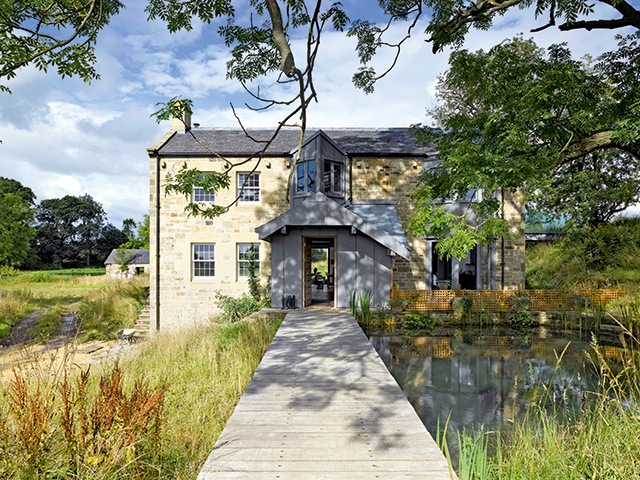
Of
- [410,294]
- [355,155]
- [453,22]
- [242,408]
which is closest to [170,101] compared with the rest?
[242,408]

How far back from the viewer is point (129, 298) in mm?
18625

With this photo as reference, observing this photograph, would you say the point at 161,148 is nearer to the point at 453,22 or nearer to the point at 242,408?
the point at 453,22

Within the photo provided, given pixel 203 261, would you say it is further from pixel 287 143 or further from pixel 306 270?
pixel 287 143

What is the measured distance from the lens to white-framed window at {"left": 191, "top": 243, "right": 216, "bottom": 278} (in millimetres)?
16594

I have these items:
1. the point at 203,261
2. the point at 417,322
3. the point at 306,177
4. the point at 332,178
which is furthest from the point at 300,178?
the point at 417,322

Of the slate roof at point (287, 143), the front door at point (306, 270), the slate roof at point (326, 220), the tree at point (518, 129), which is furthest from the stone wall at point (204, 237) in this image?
the tree at point (518, 129)

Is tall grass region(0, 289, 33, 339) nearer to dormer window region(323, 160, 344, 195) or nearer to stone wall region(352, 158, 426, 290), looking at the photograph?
dormer window region(323, 160, 344, 195)

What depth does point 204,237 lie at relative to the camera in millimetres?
16469

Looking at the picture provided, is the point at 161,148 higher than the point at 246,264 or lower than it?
higher

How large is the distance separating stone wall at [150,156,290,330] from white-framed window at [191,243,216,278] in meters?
0.23

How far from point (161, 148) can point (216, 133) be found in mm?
2871

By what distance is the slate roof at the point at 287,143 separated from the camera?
648 inches

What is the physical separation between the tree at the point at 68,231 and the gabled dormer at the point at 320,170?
52.4 meters

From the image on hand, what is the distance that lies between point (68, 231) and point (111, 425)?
212ft
